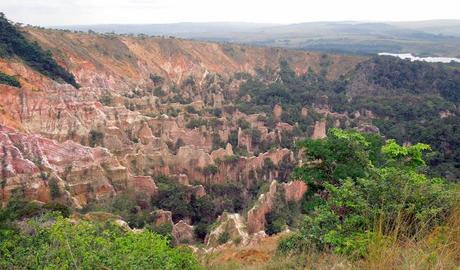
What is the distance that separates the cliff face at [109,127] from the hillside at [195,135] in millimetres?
83

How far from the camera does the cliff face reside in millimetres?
21672

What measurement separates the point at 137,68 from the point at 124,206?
3582 cm

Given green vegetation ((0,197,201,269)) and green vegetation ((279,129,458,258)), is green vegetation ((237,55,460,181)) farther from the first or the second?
green vegetation ((0,197,201,269))

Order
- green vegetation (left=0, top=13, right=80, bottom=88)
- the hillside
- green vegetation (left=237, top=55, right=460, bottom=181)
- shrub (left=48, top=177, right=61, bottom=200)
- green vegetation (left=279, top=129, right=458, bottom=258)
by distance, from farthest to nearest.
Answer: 1. green vegetation (left=0, top=13, right=80, bottom=88)
2. green vegetation (left=237, top=55, right=460, bottom=181)
3. shrub (left=48, top=177, right=61, bottom=200)
4. the hillside
5. green vegetation (left=279, top=129, right=458, bottom=258)

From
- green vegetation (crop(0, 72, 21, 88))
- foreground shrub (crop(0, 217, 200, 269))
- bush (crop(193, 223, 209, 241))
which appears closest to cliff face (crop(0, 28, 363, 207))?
green vegetation (crop(0, 72, 21, 88))

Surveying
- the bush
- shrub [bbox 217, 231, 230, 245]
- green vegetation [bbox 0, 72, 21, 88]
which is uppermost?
green vegetation [bbox 0, 72, 21, 88]

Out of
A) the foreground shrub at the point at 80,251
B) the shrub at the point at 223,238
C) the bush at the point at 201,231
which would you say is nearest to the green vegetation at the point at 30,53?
the bush at the point at 201,231

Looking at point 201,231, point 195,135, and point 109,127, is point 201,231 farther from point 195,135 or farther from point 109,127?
point 195,135

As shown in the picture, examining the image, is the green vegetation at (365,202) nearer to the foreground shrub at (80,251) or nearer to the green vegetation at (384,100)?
the foreground shrub at (80,251)

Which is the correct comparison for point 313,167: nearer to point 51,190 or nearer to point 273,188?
point 273,188

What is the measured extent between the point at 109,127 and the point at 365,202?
75.5ft

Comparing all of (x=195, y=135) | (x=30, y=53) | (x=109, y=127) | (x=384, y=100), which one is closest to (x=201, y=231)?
(x=109, y=127)

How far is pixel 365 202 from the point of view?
7562 mm

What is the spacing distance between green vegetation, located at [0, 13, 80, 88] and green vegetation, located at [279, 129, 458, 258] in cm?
3325
